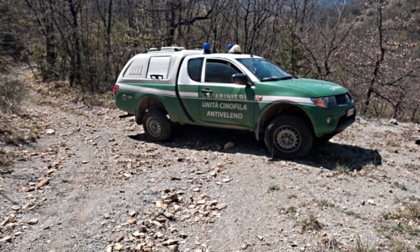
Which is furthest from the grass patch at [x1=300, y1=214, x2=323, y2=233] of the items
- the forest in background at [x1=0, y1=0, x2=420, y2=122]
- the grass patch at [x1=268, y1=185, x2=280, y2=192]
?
the forest in background at [x1=0, y1=0, x2=420, y2=122]

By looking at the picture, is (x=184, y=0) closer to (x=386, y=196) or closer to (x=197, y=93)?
(x=197, y=93)

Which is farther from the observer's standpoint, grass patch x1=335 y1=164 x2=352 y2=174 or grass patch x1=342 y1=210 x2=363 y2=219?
grass patch x1=335 y1=164 x2=352 y2=174

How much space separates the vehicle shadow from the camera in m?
5.91

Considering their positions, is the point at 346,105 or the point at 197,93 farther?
the point at 197,93

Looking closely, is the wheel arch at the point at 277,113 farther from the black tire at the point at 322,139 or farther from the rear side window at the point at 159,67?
the rear side window at the point at 159,67

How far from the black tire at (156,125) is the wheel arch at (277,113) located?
86.0 inches

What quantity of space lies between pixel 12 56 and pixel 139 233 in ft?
43.6

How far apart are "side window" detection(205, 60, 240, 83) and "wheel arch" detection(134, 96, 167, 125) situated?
53.7 inches

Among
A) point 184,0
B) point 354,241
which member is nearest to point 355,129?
point 354,241

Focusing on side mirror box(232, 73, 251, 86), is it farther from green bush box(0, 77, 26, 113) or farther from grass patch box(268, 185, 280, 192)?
green bush box(0, 77, 26, 113)

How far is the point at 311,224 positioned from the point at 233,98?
3004 mm


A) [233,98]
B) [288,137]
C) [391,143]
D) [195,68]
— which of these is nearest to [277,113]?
[288,137]

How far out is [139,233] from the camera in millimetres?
4035

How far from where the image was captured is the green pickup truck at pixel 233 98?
5750 mm
